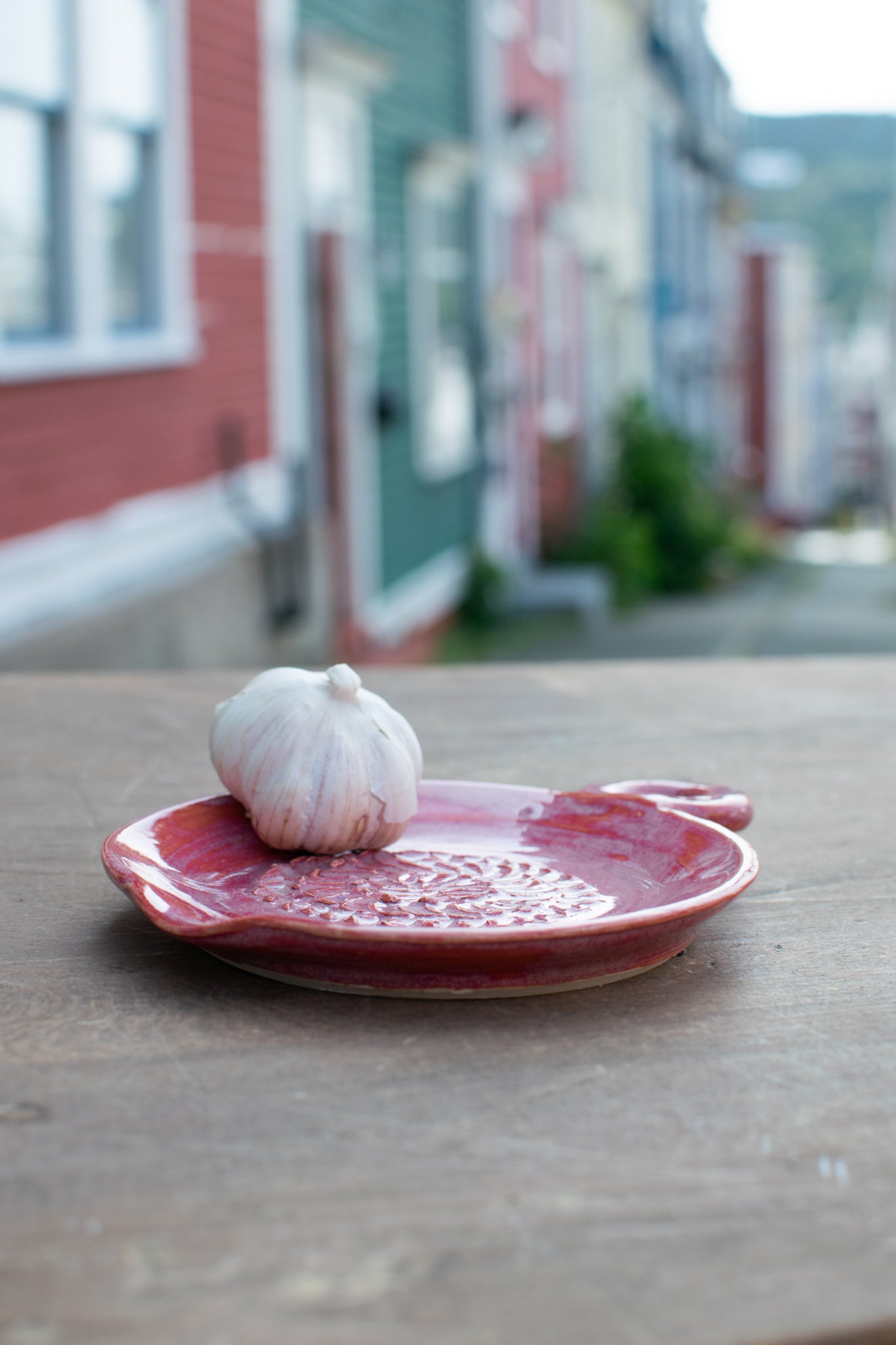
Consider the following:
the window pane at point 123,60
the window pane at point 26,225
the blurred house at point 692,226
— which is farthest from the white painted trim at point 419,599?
the blurred house at point 692,226

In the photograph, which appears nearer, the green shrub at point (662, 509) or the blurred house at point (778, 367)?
the green shrub at point (662, 509)

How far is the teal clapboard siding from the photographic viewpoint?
8.58 metres

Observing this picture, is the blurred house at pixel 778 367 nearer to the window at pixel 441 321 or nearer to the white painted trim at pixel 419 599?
the window at pixel 441 321

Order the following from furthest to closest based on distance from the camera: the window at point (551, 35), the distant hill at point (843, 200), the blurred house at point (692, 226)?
the distant hill at point (843, 200) < the blurred house at point (692, 226) < the window at point (551, 35)

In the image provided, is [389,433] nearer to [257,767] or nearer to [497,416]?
[497,416]

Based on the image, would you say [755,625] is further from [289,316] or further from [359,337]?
[289,316]

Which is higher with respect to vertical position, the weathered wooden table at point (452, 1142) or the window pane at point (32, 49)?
the window pane at point (32, 49)

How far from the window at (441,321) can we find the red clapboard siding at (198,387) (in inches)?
106

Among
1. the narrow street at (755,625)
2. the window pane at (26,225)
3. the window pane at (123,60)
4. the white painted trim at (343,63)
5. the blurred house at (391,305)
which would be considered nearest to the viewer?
the window pane at (26,225)

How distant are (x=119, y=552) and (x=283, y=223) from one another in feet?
7.21

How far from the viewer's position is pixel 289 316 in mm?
7203

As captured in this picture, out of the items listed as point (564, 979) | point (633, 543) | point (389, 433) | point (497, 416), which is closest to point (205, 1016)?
point (564, 979)

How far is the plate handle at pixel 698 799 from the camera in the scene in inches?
48.2

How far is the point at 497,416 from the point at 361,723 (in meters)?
10.5
